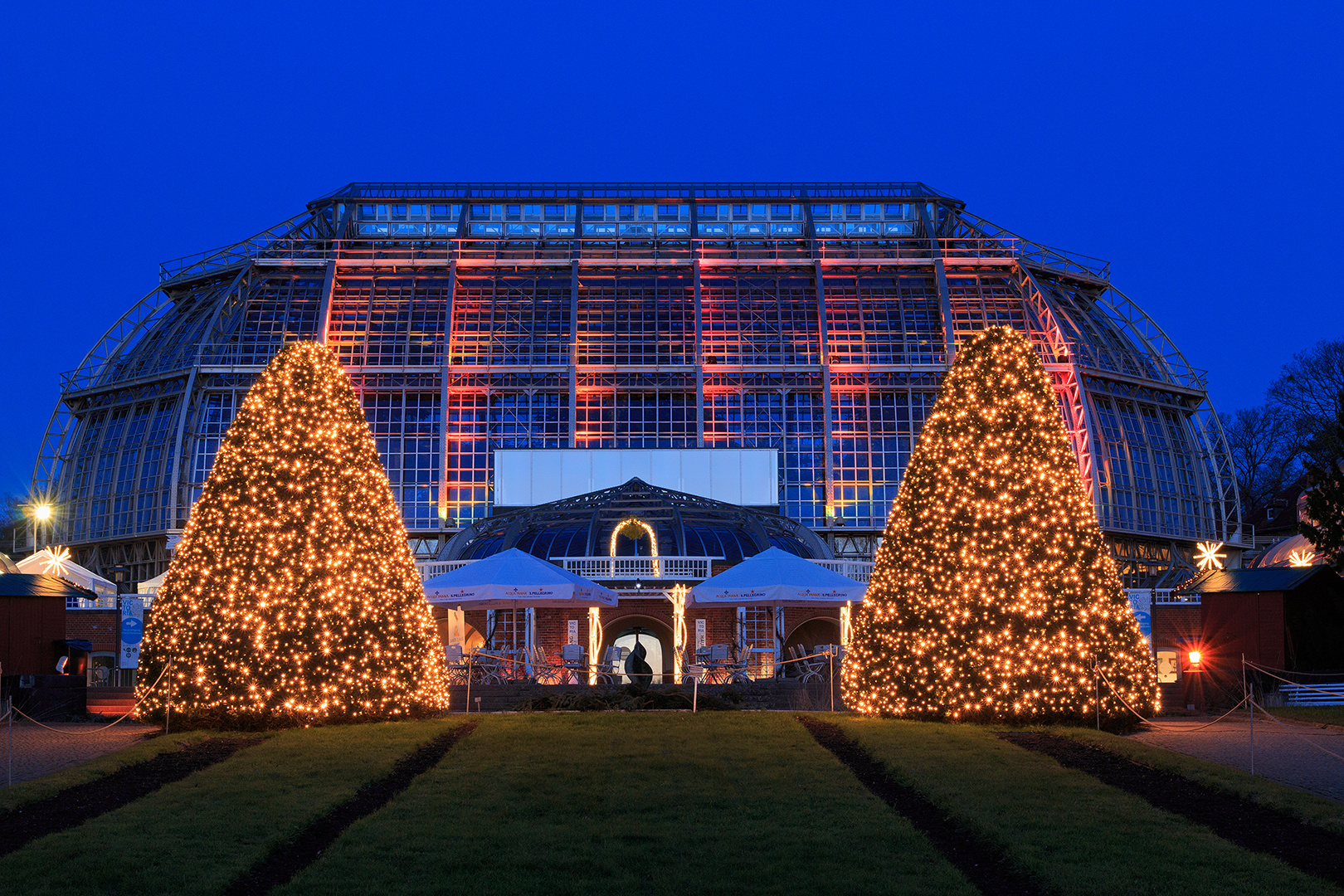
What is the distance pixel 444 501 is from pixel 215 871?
36.7m

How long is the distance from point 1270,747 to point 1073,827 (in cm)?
754

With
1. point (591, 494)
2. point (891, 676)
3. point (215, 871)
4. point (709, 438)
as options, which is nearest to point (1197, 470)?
point (709, 438)

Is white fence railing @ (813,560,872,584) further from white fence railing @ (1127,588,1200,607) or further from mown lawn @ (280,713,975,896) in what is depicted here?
mown lawn @ (280,713,975,896)

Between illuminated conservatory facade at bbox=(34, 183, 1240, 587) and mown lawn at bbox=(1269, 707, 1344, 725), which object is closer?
mown lawn at bbox=(1269, 707, 1344, 725)

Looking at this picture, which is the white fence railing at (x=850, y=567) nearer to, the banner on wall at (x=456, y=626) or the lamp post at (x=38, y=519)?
the banner on wall at (x=456, y=626)

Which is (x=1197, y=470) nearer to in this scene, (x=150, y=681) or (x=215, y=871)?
(x=150, y=681)

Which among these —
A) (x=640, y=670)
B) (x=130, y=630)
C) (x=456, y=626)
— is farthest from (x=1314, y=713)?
(x=130, y=630)

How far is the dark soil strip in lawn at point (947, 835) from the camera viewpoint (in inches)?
353

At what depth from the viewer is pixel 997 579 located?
16.9m

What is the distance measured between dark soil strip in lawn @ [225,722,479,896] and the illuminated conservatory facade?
30013mm

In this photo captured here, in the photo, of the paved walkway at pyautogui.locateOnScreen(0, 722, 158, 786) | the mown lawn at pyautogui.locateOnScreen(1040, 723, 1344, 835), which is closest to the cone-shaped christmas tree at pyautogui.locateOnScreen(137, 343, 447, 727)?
the paved walkway at pyautogui.locateOnScreen(0, 722, 158, 786)

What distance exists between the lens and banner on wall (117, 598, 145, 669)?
32.8 m

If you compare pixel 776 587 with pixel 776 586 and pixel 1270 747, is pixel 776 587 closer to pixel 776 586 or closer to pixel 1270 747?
pixel 776 586

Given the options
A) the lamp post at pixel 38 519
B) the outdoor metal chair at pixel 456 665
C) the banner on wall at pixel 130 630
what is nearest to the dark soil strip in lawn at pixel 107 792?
the outdoor metal chair at pixel 456 665
